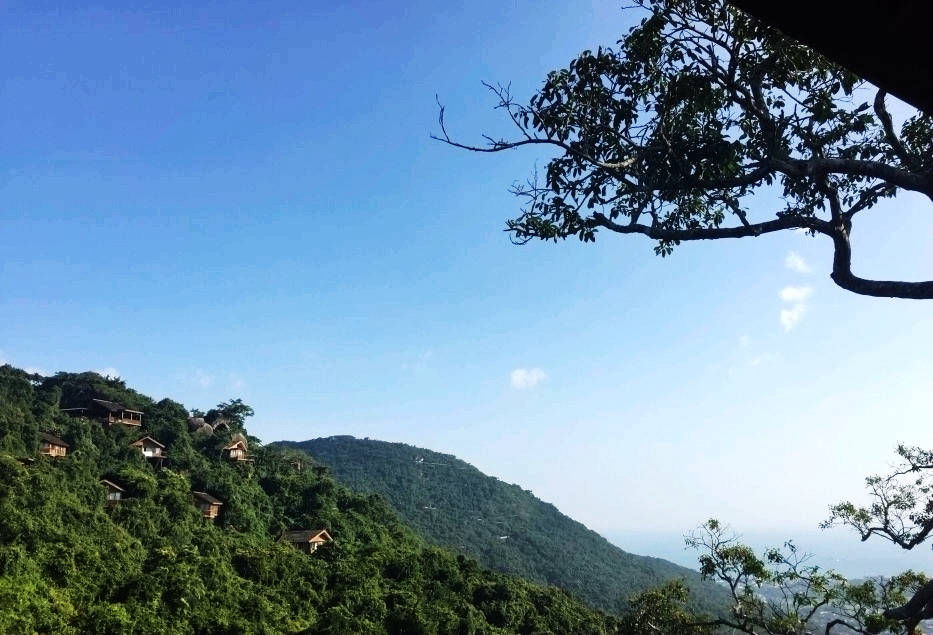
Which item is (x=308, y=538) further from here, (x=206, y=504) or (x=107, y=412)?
(x=107, y=412)

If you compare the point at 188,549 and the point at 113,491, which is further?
the point at 113,491

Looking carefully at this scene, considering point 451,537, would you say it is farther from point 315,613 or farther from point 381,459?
point 315,613

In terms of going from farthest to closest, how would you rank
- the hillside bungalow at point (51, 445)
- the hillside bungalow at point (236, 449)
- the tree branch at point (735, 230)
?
1. the hillside bungalow at point (236, 449)
2. the hillside bungalow at point (51, 445)
3. the tree branch at point (735, 230)

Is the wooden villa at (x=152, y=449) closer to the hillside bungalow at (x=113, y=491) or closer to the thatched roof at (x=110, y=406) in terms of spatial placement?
the thatched roof at (x=110, y=406)

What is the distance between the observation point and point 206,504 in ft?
98.6

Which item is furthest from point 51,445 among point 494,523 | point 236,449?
point 494,523

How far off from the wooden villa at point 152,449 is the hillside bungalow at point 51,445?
4.45m

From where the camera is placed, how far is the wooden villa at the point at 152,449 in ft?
110

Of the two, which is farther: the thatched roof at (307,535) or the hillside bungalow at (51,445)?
the thatched roof at (307,535)

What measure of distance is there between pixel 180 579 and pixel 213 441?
21.4 m

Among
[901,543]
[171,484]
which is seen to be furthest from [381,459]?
[901,543]

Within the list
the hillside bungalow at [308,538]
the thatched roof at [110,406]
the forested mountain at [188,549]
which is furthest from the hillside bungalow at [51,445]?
the hillside bungalow at [308,538]

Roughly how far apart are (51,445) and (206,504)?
7.41 metres

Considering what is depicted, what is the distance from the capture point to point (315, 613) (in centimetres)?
2375
